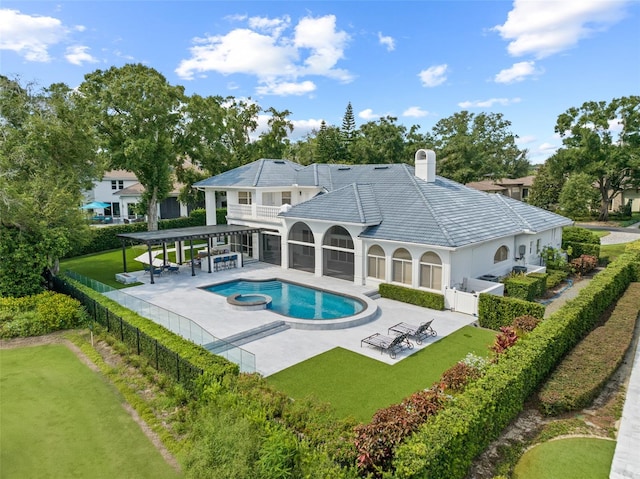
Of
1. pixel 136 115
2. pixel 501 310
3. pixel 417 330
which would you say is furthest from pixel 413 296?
pixel 136 115

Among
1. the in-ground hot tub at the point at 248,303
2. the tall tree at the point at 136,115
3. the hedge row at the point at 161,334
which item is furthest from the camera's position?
the tall tree at the point at 136,115

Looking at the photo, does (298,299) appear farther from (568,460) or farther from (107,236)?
(107,236)

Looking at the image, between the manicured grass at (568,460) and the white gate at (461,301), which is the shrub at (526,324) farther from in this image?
the manicured grass at (568,460)

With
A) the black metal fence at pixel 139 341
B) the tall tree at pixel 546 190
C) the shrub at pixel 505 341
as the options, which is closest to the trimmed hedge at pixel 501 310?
the shrub at pixel 505 341

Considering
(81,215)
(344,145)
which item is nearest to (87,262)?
(81,215)

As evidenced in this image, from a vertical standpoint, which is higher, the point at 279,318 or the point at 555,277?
the point at 555,277

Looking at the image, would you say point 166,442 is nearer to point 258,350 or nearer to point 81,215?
point 258,350
